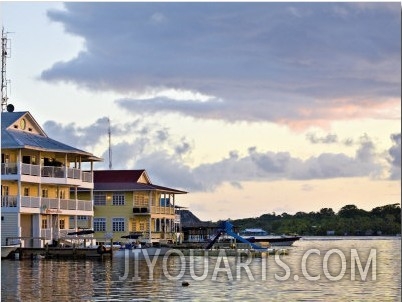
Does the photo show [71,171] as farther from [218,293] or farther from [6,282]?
[218,293]

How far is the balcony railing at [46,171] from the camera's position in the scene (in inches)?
2574

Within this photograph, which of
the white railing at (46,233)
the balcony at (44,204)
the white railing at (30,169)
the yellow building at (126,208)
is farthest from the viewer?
the yellow building at (126,208)

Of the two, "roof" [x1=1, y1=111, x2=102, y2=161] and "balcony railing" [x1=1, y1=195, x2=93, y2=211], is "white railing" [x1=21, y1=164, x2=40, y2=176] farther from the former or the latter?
"balcony railing" [x1=1, y1=195, x2=93, y2=211]

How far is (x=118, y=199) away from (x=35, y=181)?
2333 cm

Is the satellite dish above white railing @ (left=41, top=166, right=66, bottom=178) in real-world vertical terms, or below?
above

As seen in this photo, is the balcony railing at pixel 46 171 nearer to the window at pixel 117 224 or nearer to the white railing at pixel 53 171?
the white railing at pixel 53 171

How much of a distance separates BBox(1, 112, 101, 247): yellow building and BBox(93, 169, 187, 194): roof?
1344 centimetres

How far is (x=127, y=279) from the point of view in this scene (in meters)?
40.4

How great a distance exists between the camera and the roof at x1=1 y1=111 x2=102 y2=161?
65188 millimetres

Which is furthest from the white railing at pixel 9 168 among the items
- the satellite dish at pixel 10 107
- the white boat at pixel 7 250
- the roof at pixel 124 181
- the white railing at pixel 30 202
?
the roof at pixel 124 181

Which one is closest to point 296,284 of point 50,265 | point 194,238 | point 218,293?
point 218,293

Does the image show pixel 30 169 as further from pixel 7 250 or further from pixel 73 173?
pixel 7 250

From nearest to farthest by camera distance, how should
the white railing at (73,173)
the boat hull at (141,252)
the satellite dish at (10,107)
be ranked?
1. the boat hull at (141,252)
2. the white railing at (73,173)
3. the satellite dish at (10,107)

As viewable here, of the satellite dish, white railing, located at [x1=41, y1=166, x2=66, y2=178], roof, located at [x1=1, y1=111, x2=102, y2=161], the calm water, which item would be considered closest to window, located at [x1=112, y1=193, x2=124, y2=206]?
roof, located at [x1=1, y1=111, x2=102, y2=161]
